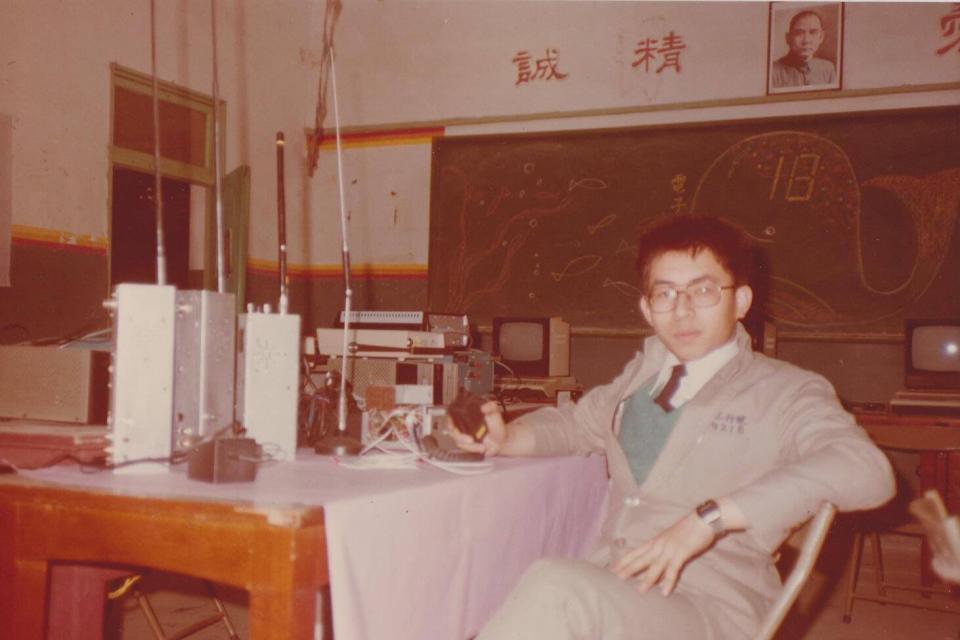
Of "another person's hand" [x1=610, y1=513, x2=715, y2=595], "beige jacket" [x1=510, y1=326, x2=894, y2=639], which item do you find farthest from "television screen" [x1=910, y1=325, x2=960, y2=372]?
"another person's hand" [x1=610, y1=513, x2=715, y2=595]

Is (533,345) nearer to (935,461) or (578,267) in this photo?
(578,267)

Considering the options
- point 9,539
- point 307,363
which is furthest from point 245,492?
point 307,363

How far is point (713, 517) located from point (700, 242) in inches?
21.9

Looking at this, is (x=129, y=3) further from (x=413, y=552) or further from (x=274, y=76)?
(x=413, y=552)

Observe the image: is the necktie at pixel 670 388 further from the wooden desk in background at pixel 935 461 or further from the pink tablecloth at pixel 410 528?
the wooden desk in background at pixel 935 461

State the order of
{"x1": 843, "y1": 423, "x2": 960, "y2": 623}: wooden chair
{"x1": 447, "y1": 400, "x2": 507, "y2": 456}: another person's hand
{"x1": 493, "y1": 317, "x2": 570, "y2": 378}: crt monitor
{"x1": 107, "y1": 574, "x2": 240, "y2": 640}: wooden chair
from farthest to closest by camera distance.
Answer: {"x1": 493, "y1": 317, "x2": 570, "y2": 378}: crt monitor, {"x1": 843, "y1": 423, "x2": 960, "y2": 623}: wooden chair, {"x1": 107, "y1": 574, "x2": 240, "y2": 640}: wooden chair, {"x1": 447, "y1": 400, "x2": 507, "y2": 456}: another person's hand

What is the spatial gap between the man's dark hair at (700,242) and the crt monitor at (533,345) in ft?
9.33

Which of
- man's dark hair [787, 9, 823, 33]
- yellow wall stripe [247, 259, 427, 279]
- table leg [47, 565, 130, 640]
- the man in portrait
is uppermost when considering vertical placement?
man's dark hair [787, 9, 823, 33]

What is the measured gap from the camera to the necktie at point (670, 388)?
→ 5.17 ft

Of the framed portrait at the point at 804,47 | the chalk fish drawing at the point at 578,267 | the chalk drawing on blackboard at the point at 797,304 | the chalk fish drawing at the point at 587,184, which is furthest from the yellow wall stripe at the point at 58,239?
the framed portrait at the point at 804,47

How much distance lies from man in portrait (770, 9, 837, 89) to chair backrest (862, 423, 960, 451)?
6.96 feet

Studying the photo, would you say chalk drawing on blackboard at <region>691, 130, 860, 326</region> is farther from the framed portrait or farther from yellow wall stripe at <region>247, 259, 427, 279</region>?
yellow wall stripe at <region>247, 259, 427, 279</region>

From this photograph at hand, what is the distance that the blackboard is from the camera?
174 inches

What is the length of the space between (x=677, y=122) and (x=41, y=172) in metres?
3.52
